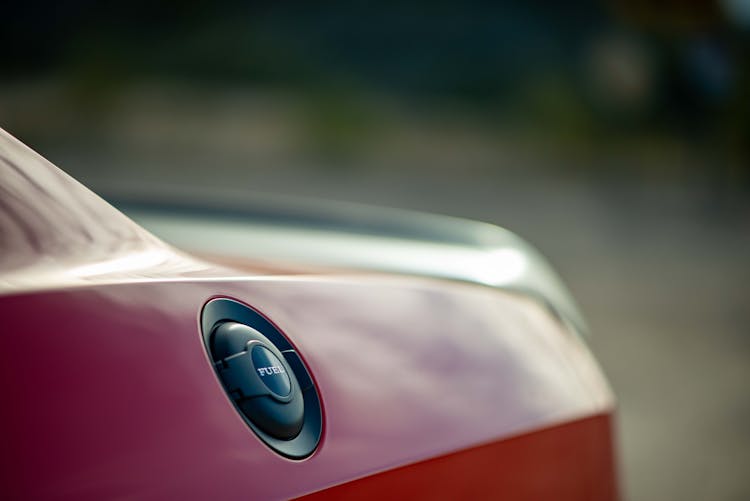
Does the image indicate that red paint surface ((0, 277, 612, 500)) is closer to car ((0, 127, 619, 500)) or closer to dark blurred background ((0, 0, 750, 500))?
car ((0, 127, 619, 500))

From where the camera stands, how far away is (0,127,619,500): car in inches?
23.0

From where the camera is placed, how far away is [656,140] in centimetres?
1595

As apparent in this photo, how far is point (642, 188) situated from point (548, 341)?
1268cm

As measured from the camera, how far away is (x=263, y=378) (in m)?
0.72

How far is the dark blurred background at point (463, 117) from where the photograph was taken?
Answer: 8438mm

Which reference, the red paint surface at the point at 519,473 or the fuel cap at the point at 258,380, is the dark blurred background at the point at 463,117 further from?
the fuel cap at the point at 258,380

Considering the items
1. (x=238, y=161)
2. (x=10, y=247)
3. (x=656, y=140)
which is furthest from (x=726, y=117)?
(x=10, y=247)

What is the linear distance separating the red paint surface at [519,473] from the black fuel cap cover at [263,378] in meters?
0.05

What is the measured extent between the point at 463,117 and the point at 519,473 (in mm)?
16266

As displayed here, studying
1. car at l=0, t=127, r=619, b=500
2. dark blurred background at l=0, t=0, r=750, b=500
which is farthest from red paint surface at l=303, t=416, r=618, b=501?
dark blurred background at l=0, t=0, r=750, b=500

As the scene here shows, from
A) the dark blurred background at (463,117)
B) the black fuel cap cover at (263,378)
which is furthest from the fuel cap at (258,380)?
the dark blurred background at (463,117)

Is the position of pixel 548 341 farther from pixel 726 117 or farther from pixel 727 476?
pixel 726 117

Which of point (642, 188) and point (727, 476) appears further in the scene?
point (642, 188)

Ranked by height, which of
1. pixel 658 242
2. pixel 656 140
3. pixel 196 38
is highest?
pixel 196 38
